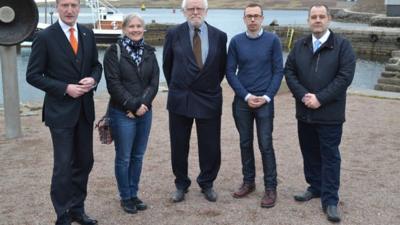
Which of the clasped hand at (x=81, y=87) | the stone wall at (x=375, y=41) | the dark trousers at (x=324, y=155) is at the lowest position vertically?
the stone wall at (x=375, y=41)

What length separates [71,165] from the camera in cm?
418

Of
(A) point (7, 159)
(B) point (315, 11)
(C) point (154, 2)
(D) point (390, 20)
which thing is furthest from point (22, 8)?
(C) point (154, 2)

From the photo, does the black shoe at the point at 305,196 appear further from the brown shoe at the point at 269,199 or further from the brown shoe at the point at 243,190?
the brown shoe at the point at 243,190

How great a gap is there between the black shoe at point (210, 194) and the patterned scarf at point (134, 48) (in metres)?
1.54

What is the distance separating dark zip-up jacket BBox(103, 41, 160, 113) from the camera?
4.33 m

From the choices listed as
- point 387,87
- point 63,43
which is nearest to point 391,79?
point 387,87

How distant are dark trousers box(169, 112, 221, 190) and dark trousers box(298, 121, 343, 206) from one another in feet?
2.80

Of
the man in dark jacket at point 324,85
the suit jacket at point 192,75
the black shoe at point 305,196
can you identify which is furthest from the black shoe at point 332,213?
the suit jacket at point 192,75


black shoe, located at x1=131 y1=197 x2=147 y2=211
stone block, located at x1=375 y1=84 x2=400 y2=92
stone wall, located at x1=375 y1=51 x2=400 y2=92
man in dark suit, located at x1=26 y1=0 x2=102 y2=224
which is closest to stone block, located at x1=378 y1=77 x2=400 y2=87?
stone wall, located at x1=375 y1=51 x2=400 y2=92

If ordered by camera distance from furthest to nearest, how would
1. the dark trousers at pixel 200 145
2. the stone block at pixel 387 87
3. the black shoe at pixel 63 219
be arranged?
the stone block at pixel 387 87, the dark trousers at pixel 200 145, the black shoe at pixel 63 219

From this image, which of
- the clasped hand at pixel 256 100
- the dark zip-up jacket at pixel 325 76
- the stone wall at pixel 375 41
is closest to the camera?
the dark zip-up jacket at pixel 325 76

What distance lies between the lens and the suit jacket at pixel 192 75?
4707 mm

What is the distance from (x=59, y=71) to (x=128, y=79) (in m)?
0.64

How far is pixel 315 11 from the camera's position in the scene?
4531 millimetres
